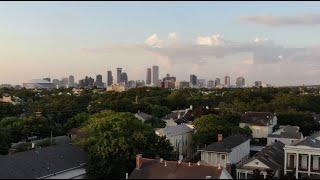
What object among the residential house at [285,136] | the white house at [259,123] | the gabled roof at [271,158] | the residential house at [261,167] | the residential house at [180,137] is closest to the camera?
the residential house at [261,167]

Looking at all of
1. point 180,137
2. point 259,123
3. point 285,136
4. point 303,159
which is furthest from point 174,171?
point 259,123

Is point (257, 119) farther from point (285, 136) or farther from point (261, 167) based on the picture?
point (261, 167)

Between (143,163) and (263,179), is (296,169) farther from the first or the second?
(143,163)

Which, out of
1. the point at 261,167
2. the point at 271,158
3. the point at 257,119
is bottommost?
the point at 261,167

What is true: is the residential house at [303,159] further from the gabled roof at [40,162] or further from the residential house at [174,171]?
the gabled roof at [40,162]

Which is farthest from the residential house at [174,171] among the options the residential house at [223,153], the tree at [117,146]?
the residential house at [223,153]

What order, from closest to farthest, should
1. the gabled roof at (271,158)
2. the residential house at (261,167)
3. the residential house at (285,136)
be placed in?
the residential house at (261,167), the gabled roof at (271,158), the residential house at (285,136)

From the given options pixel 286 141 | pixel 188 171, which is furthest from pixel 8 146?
pixel 286 141

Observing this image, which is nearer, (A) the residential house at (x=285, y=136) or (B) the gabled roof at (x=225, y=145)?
(B) the gabled roof at (x=225, y=145)
